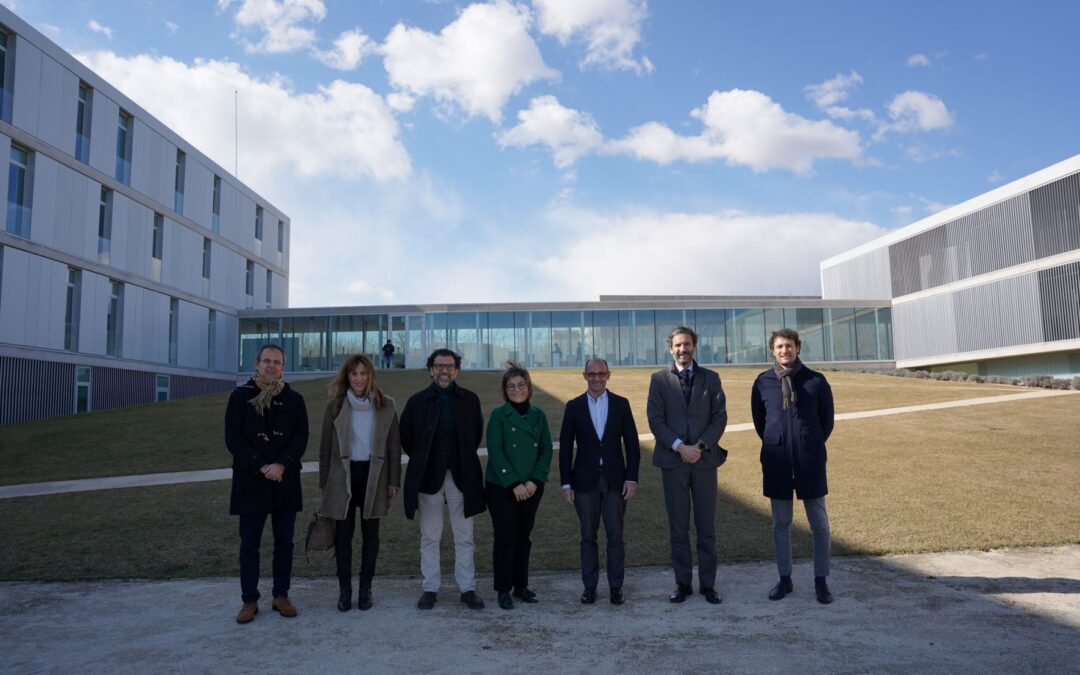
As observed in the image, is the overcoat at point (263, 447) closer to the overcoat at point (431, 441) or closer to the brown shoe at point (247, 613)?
the brown shoe at point (247, 613)

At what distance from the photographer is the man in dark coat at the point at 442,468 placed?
5.46 m

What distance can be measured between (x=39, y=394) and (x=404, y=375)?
38.3ft

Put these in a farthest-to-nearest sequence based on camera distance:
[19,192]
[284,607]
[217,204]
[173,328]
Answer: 1. [217,204]
2. [173,328]
3. [19,192]
4. [284,607]

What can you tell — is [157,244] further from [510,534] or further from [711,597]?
[711,597]

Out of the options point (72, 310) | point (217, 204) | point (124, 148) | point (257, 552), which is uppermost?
point (124, 148)

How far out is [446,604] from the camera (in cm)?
534

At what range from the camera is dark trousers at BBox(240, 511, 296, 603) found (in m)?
5.03

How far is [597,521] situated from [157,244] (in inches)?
1147

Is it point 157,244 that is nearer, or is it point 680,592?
point 680,592

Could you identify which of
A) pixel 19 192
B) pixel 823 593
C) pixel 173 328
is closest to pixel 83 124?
pixel 19 192

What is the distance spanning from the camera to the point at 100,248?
25844 millimetres

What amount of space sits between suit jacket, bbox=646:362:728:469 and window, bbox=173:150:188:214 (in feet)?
99.2

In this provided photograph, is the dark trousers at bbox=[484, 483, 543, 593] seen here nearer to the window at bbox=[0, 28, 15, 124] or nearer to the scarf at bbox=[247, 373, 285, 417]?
the scarf at bbox=[247, 373, 285, 417]

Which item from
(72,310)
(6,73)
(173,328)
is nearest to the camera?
(6,73)
